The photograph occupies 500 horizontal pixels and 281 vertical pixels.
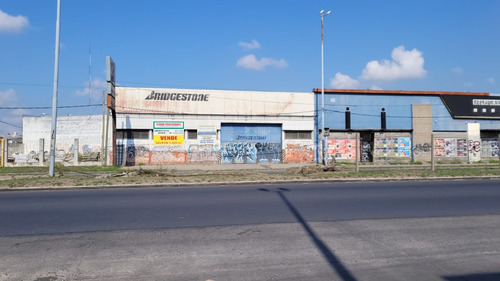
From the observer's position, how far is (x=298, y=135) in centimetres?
3628

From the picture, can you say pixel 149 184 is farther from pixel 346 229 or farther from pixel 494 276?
pixel 494 276

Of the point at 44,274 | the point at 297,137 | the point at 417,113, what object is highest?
Result: the point at 417,113

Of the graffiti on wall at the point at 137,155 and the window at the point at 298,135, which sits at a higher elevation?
the window at the point at 298,135

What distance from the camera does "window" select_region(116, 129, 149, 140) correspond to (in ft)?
110

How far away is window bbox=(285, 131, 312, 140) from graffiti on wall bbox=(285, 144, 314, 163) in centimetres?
77

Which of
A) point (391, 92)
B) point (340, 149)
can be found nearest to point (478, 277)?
point (340, 149)

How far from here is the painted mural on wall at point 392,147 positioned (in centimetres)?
3688

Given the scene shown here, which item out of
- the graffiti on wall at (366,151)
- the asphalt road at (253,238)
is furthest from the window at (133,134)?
the asphalt road at (253,238)

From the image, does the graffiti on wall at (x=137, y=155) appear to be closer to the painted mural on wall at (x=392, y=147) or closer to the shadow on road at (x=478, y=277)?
the painted mural on wall at (x=392, y=147)

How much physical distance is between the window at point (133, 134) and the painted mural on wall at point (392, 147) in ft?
69.0

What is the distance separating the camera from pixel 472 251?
20.5 ft

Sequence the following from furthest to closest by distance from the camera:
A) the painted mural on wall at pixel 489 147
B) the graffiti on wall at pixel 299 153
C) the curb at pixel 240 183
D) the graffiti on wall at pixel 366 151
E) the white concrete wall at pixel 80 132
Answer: the white concrete wall at pixel 80 132 → the painted mural on wall at pixel 489 147 → the graffiti on wall at pixel 366 151 → the graffiti on wall at pixel 299 153 → the curb at pixel 240 183

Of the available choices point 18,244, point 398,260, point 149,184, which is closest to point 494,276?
point 398,260

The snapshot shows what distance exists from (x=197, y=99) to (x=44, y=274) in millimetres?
30080
